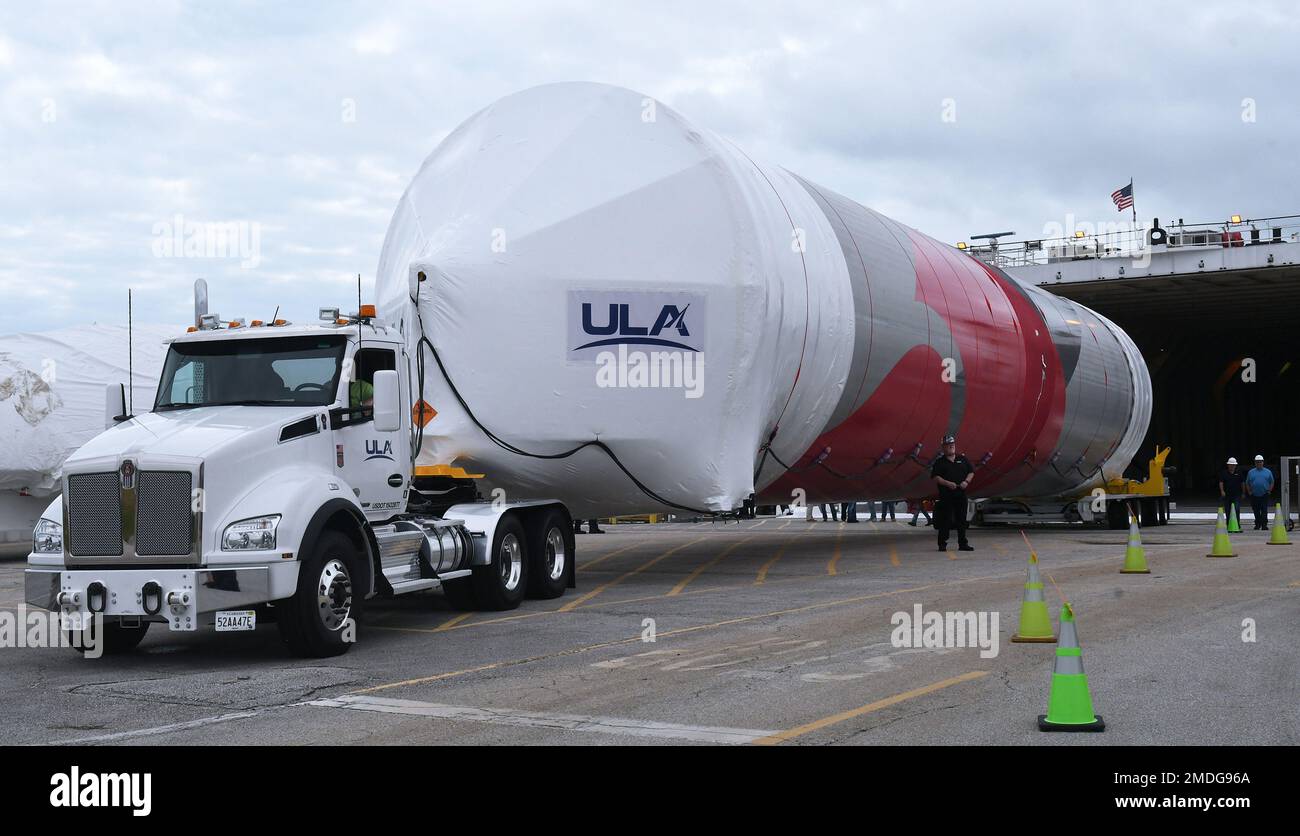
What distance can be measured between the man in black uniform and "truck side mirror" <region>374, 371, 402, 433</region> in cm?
1118

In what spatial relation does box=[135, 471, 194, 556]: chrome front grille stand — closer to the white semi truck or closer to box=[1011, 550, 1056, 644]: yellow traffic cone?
the white semi truck

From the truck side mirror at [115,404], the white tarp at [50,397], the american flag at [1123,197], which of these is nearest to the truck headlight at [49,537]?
the truck side mirror at [115,404]

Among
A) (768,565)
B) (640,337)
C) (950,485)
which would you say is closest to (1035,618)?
(640,337)

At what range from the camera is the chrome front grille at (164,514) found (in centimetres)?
893

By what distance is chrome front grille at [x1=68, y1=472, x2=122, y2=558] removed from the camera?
9055mm

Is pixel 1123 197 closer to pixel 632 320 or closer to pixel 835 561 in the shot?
pixel 835 561

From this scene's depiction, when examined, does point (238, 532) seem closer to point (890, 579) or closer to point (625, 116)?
point (625, 116)

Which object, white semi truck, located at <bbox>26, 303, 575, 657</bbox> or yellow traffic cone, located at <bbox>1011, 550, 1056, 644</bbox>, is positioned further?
yellow traffic cone, located at <bbox>1011, 550, 1056, 644</bbox>

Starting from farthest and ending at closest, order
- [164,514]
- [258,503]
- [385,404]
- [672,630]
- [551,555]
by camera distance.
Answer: [551,555]
[672,630]
[385,404]
[258,503]
[164,514]

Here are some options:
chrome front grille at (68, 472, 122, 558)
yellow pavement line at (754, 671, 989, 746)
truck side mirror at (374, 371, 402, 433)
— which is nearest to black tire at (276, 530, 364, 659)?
truck side mirror at (374, 371, 402, 433)

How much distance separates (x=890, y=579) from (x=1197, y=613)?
4.33 meters

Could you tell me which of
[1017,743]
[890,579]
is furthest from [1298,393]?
[1017,743]

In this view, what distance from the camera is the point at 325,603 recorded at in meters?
9.55

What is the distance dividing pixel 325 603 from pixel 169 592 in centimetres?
115
